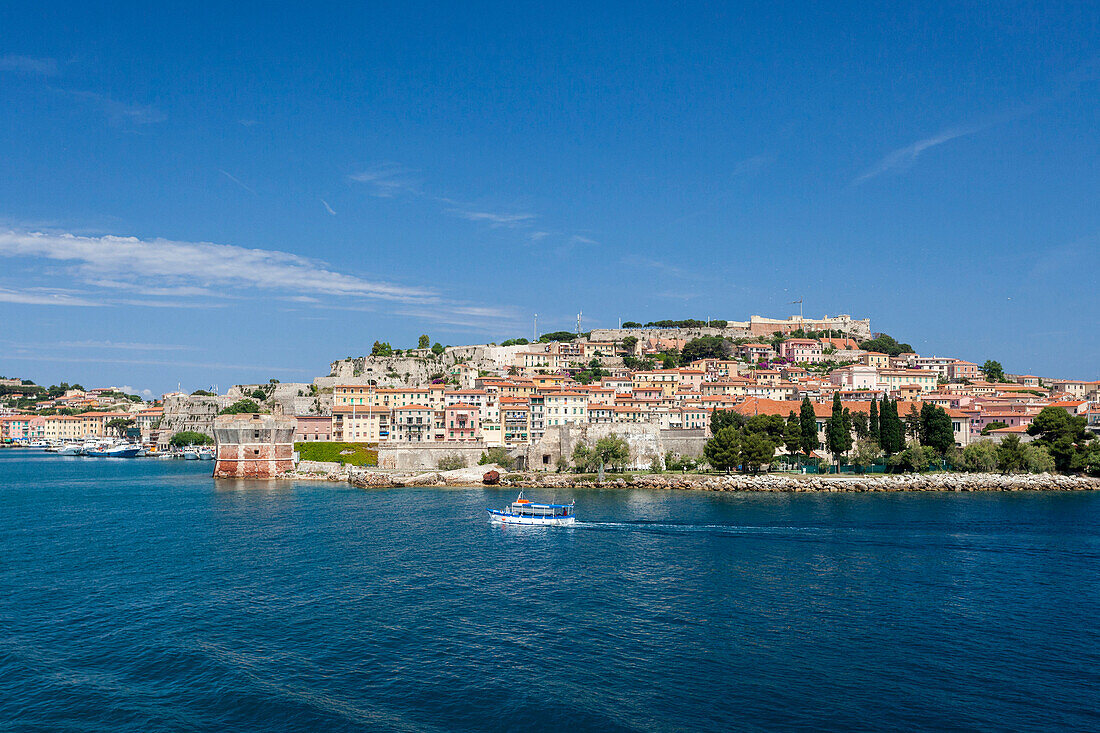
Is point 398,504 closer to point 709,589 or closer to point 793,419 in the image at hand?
point 709,589

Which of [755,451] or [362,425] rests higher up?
[362,425]

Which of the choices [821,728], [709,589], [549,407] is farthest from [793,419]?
[821,728]

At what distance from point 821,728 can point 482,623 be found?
840 centimetres

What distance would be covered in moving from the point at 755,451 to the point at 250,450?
35.6 meters

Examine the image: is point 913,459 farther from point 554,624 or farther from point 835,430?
point 554,624

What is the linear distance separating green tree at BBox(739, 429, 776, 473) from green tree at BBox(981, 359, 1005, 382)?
61.7 meters

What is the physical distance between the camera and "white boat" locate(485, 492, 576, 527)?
34250mm

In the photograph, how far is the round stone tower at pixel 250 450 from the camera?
5756 centimetres

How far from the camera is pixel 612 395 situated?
7050 cm

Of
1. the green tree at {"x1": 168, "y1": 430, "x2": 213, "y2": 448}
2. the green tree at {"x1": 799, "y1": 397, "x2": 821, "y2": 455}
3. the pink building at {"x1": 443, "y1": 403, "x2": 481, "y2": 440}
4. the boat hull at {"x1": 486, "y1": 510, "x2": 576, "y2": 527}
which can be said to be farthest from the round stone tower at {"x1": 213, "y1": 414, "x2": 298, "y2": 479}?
the green tree at {"x1": 168, "y1": 430, "x2": 213, "y2": 448}

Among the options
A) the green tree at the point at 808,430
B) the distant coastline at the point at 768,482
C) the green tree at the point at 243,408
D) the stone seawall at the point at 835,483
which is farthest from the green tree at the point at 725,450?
the green tree at the point at 243,408

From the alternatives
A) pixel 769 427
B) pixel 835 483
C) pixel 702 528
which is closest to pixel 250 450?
pixel 769 427

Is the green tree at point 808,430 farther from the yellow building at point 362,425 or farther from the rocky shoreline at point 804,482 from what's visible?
the yellow building at point 362,425

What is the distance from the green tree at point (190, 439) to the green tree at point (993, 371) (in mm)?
95513
